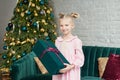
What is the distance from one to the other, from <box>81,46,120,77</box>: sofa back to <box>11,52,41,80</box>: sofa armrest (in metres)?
0.76

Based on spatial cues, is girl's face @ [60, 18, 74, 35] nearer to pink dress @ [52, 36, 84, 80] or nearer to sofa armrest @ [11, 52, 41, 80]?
pink dress @ [52, 36, 84, 80]

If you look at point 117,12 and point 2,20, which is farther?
point 2,20

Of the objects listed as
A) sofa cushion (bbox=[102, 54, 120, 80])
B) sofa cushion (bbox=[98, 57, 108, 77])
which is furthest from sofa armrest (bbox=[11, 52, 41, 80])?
sofa cushion (bbox=[102, 54, 120, 80])

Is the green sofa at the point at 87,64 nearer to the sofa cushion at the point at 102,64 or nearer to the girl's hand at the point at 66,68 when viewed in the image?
the sofa cushion at the point at 102,64

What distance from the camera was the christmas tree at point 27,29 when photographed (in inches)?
182

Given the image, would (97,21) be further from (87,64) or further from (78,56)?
(78,56)

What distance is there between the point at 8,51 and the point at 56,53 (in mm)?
2587

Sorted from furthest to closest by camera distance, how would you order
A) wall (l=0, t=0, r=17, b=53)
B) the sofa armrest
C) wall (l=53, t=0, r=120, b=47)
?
wall (l=0, t=0, r=17, b=53) < wall (l=53, t=0, r=120, b=47) < the sofa armrest

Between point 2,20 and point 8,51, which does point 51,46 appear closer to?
point 8,51

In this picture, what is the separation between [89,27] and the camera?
4656 millimetres

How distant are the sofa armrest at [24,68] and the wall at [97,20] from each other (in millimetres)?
1012

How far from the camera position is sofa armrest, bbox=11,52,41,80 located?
12.6ft

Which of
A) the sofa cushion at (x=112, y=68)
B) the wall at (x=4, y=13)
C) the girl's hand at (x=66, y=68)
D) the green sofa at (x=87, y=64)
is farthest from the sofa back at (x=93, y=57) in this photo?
the wall at (x=4, y=13)

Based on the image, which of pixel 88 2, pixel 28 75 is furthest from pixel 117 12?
pixel 28 75
